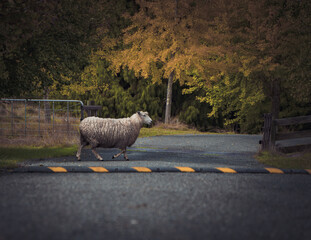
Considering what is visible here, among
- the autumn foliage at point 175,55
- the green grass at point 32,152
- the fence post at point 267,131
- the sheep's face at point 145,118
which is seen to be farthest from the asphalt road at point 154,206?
the fence post at point 267,131

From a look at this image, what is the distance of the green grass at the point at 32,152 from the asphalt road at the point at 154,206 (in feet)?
10.4

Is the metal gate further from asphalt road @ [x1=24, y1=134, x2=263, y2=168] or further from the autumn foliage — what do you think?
asphalt road @ [x1=24, y1=134, x2=263, y2=168]

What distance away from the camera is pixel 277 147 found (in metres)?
13.8

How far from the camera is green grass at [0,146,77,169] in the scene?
1211cm

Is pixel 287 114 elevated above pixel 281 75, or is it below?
below

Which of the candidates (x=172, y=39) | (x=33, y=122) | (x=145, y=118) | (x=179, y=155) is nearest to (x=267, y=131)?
(x=179, y=155)

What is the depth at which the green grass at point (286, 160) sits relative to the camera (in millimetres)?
11500

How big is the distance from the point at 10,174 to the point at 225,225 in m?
5.73

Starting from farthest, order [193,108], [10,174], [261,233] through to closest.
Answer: [193,108] < [10,174] < [261,233]

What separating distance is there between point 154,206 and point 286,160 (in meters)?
7.44

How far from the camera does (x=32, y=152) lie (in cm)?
1320

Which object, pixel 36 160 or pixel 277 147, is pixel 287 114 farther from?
pixel 36 160

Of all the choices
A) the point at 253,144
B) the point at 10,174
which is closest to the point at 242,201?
the point at 10,174

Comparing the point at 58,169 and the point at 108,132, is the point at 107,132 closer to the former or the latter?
Answer: the point at 108,132
